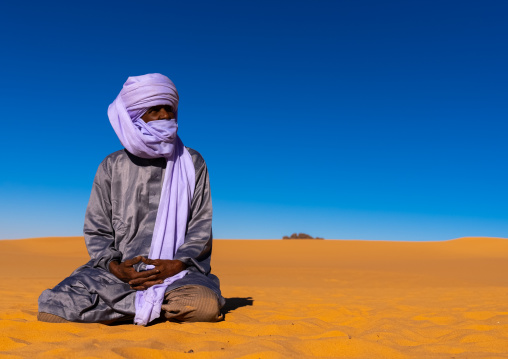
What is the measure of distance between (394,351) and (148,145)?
2620 mm

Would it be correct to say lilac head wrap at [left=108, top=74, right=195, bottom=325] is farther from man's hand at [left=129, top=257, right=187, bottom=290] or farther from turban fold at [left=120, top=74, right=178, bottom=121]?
man's hand at [left=129, top=257, right=187, bottom=290]

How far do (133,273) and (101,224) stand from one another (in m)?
0.71

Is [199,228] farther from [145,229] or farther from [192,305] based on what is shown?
[192,305]

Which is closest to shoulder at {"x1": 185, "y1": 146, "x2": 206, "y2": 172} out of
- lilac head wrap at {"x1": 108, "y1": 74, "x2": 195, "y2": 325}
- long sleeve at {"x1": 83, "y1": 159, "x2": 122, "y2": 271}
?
lilac head wrap at {"x1": 108, "y1": 74, "x2": 195, "y2": 325}

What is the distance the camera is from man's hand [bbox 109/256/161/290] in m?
3.66

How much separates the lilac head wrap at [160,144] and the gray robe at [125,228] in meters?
0.12

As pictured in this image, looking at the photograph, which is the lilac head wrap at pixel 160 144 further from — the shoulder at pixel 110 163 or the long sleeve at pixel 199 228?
the shoulder at pixel 110 163

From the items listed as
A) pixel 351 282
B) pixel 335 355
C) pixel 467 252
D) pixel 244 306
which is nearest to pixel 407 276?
pixel 351 282

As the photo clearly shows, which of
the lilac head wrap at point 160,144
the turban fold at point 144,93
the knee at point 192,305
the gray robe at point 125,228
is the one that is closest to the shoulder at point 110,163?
the gray robe at point 125,228

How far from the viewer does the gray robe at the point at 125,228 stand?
3.68 meters

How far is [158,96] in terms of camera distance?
4.15 meters

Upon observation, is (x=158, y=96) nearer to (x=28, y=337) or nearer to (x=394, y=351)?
(x=28, y=337)

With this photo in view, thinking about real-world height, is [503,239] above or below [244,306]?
above

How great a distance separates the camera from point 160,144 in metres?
4.09
